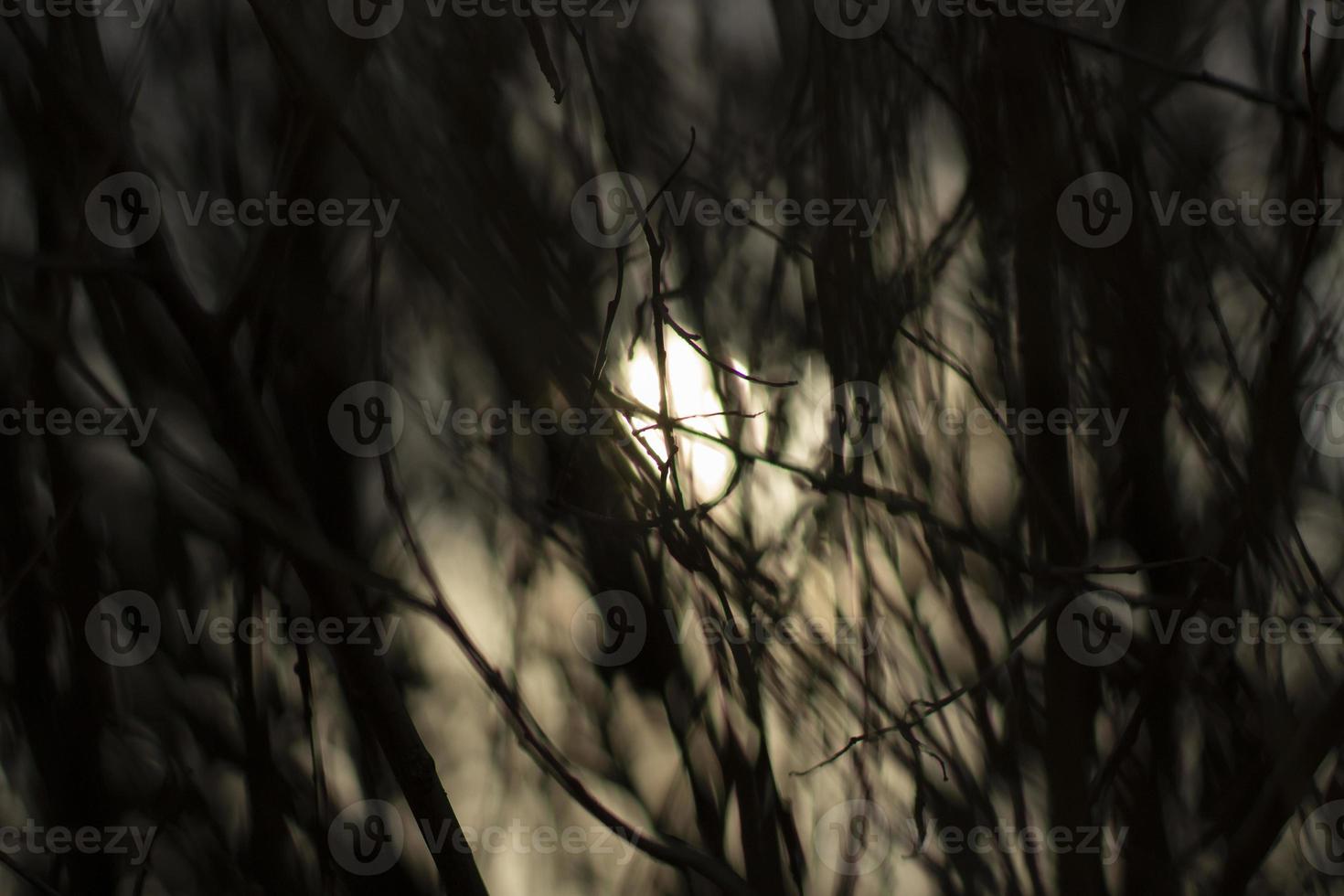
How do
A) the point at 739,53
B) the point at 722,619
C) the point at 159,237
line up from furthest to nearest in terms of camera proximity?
the point at 739,53 < the point at 722,619 < the point at 159,237

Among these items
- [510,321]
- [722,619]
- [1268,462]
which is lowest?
[722,619]

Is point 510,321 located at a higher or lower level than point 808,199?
lower

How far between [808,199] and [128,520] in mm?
887

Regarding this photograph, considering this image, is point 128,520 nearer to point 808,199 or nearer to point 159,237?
point 159,237

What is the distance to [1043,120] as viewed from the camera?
3.66ft

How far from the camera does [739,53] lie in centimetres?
117

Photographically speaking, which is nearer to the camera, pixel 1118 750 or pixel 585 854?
pixel 1118 750

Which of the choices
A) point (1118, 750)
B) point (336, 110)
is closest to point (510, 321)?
point (336, 110)

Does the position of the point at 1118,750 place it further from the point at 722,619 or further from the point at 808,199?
the point at 808,199

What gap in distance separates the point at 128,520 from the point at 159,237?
13.9 inches

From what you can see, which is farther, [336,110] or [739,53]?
[739,53]

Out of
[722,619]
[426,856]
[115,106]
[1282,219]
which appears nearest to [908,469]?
[722,619]

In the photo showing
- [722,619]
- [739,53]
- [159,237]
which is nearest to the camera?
[159,237]

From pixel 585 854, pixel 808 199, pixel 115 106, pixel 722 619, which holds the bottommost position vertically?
pixel 585 854
